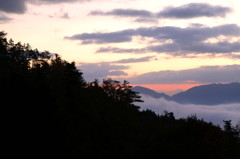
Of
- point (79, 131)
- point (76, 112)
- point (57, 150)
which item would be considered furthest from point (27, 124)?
point (76, 112)

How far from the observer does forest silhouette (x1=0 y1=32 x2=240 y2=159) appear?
124 feet

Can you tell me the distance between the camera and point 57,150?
38531 mm

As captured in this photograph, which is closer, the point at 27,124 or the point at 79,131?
the point at 27,124

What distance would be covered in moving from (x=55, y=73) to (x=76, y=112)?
2037 centimetres

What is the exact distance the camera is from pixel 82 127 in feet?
165

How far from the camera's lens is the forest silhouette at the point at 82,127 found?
124 feet

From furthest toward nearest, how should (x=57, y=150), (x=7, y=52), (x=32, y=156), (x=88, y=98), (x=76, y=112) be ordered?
(x=7, y=52)
(x=88, y=98)
(x=76, y=112)
(x=57, y=150)
(x=32, y=156)

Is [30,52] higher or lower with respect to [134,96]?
higher

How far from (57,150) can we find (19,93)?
830 cm

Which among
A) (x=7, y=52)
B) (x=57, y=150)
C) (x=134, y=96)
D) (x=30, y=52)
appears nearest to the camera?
(x=57, y=150)

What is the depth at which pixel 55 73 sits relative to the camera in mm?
71438

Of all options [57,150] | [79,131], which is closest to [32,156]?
[57,150]

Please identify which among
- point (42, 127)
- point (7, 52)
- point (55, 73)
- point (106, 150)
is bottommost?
point (106, 150)

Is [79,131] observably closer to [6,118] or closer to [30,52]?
[6,118]
